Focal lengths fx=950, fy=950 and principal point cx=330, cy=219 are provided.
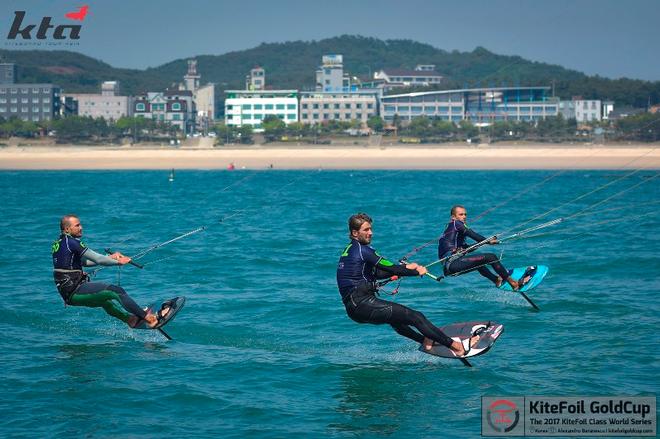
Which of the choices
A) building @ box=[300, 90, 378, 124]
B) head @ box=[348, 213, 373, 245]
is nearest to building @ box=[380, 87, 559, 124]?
building @ box=[300, 90, 378, 124]

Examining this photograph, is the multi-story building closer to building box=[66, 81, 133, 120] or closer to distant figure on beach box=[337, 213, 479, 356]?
building box=[66, 81, 133, 120]

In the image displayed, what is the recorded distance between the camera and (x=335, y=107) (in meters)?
157

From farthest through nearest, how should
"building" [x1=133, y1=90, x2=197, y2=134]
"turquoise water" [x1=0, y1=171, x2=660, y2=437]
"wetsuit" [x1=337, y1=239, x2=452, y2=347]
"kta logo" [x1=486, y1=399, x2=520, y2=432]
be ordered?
"building" [x1=133, y1=90, x2=197, y2=134], "wetsuit" [x1=337, y1=239, x2=452, y2=347], "turquoise water" [x1=0, y1=171, x2=660, y2=437], "kta logo" [x1=486, y1=399, x2=520, y2=432]

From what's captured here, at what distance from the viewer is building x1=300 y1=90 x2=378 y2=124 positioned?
155875 mm

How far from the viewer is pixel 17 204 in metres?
48.6

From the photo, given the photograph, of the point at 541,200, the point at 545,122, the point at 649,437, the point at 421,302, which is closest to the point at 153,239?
the point at 421,302

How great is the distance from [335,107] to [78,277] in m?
144

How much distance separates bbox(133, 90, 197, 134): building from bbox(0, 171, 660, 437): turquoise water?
13017 centimetres

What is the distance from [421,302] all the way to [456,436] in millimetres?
7850

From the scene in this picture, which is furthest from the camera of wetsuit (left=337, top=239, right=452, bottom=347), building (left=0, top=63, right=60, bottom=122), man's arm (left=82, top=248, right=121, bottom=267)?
building (left=0, top=63, right=60, bottom=122)

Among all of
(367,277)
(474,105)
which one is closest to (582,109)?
(474,105)

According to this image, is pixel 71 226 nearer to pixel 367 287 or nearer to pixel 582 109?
pixel 367 287

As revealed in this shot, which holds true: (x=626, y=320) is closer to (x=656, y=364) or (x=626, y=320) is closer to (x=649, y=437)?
(x=656, y=364)

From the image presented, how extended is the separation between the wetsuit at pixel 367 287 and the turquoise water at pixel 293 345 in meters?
0.89
